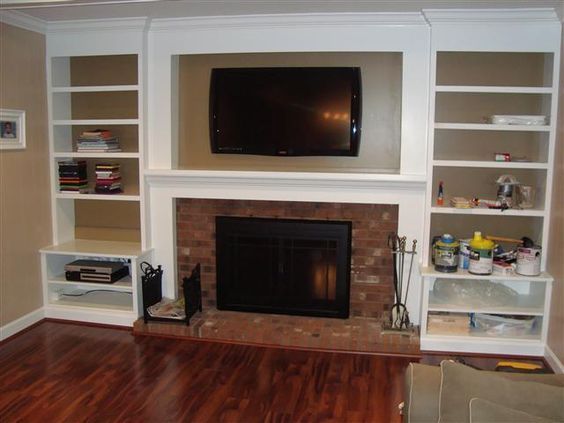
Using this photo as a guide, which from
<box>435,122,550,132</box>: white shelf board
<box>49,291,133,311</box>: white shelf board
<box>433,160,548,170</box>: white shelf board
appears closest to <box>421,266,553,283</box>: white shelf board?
<box>433,160,548,170</box>: white shelf board

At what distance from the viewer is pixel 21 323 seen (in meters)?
3.75

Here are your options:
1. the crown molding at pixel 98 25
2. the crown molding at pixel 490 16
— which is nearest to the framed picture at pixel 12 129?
the crown molding at pixel 98 25

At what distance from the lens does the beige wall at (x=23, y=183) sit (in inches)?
139

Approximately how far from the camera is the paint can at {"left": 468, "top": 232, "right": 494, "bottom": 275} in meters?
3.32

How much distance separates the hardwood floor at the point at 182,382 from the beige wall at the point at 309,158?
1311mm

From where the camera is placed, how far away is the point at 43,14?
11.5ft

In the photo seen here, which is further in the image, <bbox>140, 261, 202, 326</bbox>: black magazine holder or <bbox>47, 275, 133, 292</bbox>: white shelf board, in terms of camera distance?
<bbox>47, 275, 133, 292</bbox>: white shelf board

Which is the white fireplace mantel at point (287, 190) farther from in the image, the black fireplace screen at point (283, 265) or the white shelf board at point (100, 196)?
the black fireplace screen at point (283, 265)

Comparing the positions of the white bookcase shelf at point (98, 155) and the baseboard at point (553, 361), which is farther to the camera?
the white bookcase shelf at point (98, 155)

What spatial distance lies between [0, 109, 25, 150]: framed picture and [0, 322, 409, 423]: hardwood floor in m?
1.36

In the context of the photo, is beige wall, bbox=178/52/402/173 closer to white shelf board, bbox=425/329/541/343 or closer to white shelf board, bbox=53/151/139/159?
white shelf board, bbox=53/151/139/159

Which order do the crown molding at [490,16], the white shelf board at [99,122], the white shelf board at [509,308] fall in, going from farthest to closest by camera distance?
the white shelf board at [99,122] < the white shelf board at [509,308] < the crown molding at [490,16]

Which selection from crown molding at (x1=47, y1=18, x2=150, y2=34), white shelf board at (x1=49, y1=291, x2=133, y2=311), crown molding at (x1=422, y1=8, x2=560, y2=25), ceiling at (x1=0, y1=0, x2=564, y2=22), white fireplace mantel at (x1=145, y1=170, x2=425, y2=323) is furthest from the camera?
white shelf board at (x1=49, y1=291, x2=133, y2=311)

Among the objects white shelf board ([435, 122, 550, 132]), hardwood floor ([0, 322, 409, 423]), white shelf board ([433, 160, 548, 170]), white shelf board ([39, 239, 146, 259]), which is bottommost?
hardwood floor ([0, 322, 409, 423])
